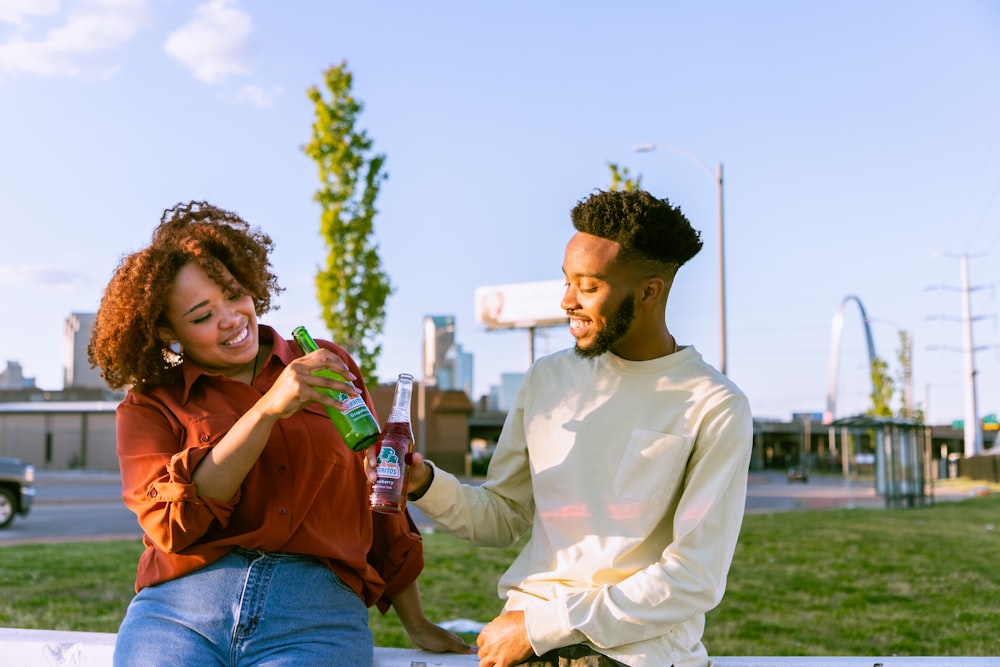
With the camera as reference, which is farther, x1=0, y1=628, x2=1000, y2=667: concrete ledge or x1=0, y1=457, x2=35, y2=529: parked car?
x1=0, y1=457, x2=35, y2=529: parked car

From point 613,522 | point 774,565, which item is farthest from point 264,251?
point 774,565

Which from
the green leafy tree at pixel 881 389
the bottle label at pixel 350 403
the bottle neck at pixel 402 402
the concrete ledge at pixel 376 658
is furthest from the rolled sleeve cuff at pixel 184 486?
the green leafy tree at pixel 881 389

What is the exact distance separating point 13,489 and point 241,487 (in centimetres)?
1470

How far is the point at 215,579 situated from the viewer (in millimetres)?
2457

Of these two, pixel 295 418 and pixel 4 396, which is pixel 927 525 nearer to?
pixel 295 418

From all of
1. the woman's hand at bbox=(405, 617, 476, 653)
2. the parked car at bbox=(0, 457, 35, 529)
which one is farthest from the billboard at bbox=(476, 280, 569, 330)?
the woman's hand at bbox=(405, 617, 476, 653)

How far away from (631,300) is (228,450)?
3.54 ft

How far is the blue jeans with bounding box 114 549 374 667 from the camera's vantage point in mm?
2377

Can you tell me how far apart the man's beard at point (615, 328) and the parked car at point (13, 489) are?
581 inches

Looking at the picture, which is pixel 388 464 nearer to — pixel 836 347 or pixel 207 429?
pixel 207 429

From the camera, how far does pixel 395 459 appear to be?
2.46m

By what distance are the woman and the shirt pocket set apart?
0.68 metres

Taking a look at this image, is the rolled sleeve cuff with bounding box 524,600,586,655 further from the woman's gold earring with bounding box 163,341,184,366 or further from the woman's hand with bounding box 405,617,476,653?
the woman's gold earring with bounding box 163,341,184,366

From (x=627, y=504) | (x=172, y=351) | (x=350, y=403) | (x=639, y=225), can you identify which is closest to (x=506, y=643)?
(x=627, y=504)
